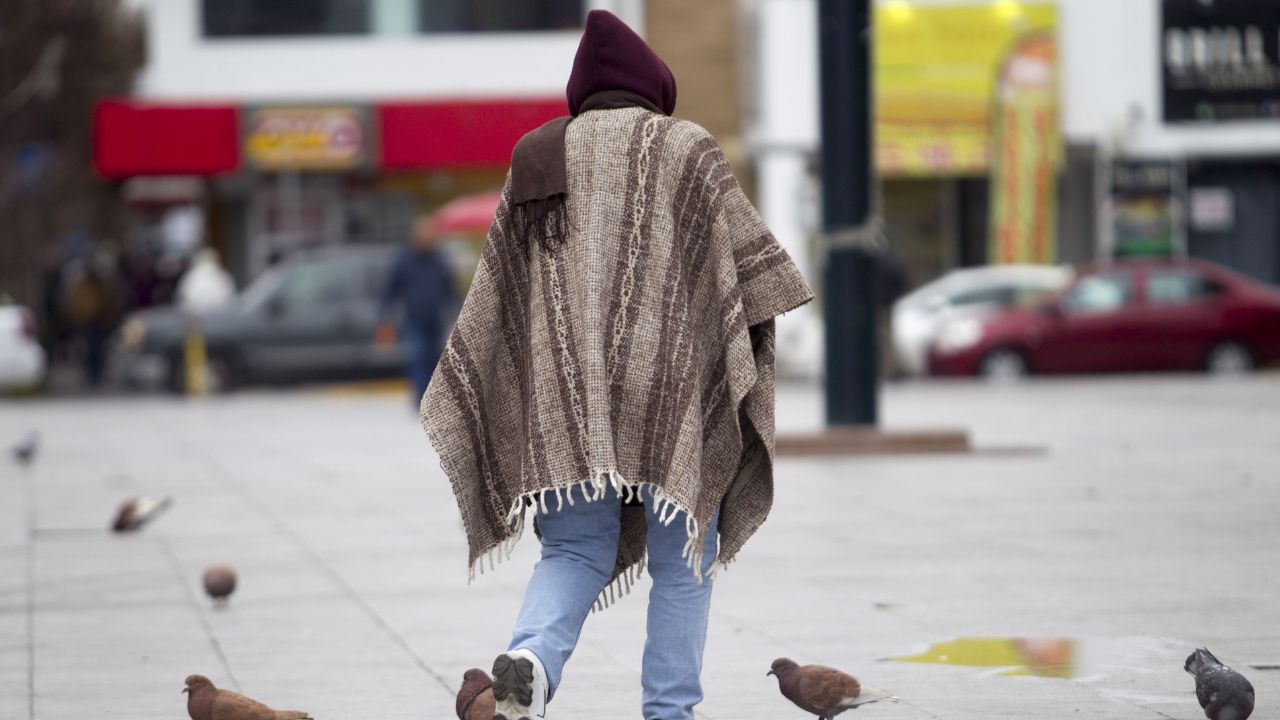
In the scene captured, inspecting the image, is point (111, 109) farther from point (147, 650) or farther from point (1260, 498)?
point (147, 650)

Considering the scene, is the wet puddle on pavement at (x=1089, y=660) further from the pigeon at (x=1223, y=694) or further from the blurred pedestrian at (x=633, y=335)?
the blurred pedestrian at (x=633, y=335)

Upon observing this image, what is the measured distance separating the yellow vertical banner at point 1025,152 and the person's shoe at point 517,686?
86.0 ft

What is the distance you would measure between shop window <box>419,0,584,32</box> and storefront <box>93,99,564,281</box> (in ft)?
6.03

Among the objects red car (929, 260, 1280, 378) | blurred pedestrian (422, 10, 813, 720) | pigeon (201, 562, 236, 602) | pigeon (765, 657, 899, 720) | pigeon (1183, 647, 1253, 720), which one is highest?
blurred pedestrian (422, 10, 813, 720)

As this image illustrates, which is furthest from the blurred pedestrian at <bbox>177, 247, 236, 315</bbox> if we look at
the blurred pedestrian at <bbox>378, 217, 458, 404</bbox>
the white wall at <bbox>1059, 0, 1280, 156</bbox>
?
the white wall at <bbox>1059, 0, 1280, 156</bbox>

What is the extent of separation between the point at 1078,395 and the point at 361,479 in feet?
34.0

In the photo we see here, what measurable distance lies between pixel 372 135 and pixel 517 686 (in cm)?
2494

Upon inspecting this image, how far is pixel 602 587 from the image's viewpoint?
4.78m

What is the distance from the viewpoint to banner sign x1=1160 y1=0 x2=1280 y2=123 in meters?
30.8

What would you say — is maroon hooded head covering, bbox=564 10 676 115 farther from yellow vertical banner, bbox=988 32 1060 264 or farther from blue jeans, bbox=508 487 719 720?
yellow vertical banner, bbox=988 32 1060 264

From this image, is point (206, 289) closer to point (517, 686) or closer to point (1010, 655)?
point (1010, 655)

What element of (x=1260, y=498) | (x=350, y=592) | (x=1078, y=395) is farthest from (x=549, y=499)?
(x=1078, y=395)

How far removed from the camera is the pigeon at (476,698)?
15.6ft

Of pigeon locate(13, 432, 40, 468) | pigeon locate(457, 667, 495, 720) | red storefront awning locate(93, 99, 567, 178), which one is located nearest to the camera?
pigeon locate(457, 667, 495, 720)
